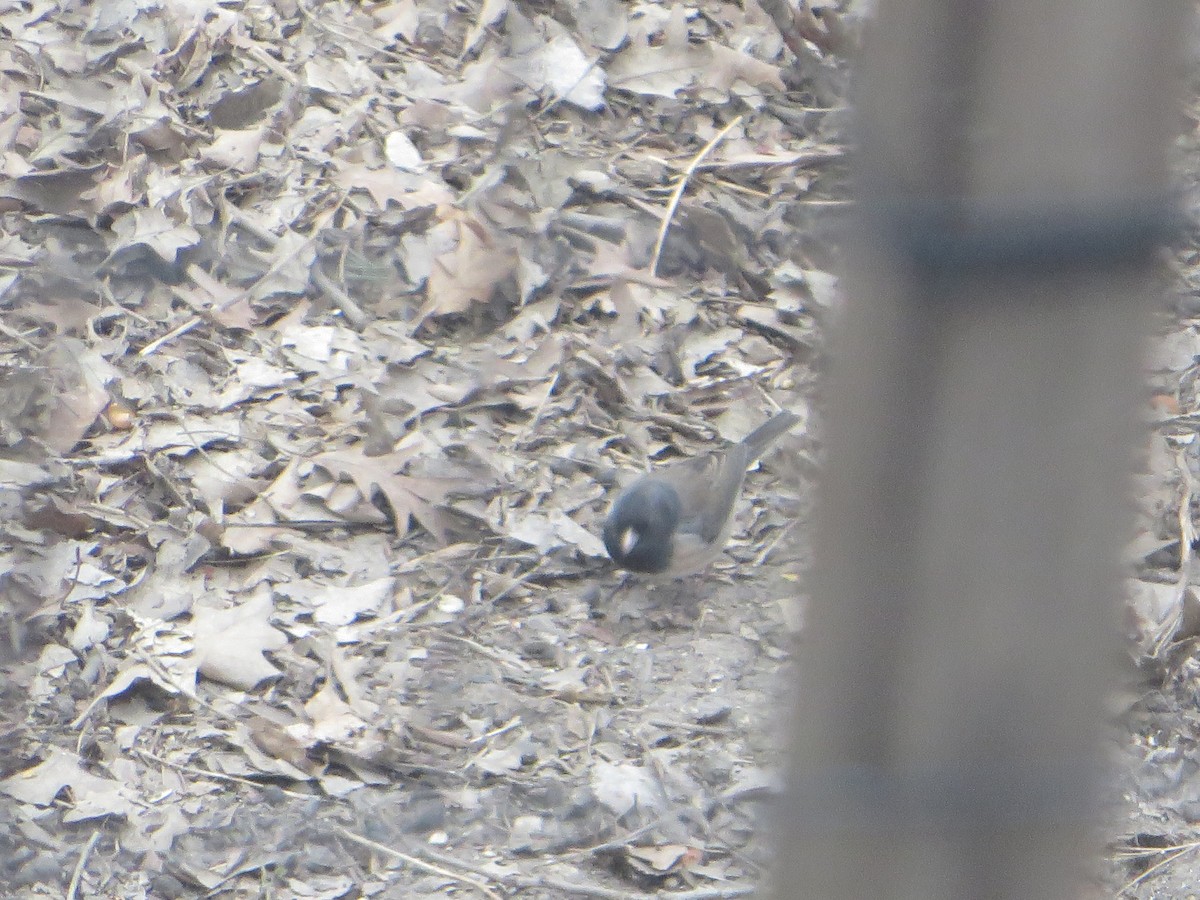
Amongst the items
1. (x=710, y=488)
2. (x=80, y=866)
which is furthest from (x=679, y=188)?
(x=80, y=866)

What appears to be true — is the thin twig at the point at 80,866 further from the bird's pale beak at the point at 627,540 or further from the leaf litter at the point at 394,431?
the bird's pale beak at the point at 627,540

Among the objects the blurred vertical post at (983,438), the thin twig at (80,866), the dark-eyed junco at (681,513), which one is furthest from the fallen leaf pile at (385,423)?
the blurred vertical post at (983,438)

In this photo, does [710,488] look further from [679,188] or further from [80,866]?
[80,866]

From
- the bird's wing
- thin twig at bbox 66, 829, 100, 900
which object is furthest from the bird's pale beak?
thin twig at bbox 66, 829, 100, 900

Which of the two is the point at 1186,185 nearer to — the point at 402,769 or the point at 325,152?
the point at 402,769

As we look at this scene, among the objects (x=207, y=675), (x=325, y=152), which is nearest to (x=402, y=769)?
(x=207, y=675)

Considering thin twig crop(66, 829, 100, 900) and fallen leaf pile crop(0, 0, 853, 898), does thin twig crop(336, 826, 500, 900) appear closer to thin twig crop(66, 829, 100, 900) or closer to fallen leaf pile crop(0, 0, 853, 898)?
fallen leaf pile crop(0, 0, 853, 898)
